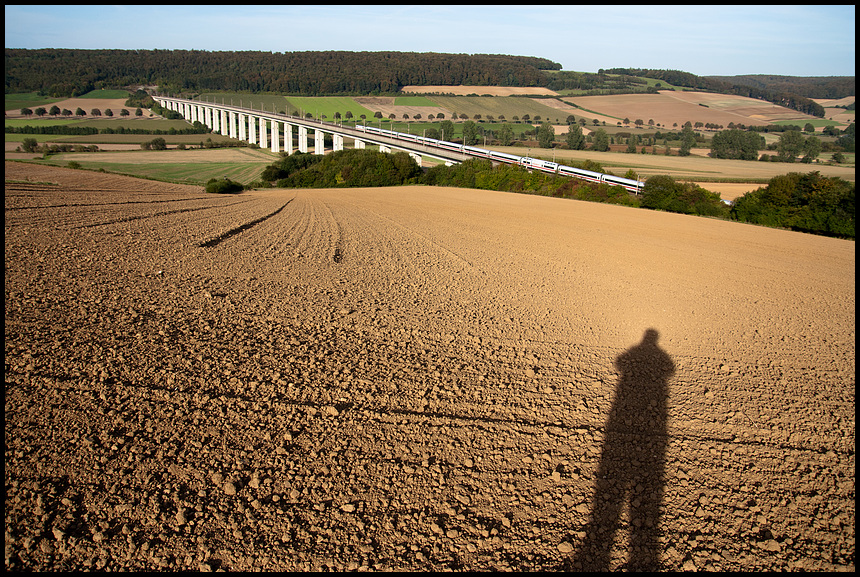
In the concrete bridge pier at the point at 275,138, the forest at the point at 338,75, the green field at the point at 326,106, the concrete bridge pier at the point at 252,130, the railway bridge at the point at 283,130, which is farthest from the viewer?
the forest at the point at 338,75

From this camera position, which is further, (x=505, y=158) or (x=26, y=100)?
(x=26, y=100)

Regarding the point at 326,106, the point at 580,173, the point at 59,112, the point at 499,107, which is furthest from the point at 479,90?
the point at 580,173

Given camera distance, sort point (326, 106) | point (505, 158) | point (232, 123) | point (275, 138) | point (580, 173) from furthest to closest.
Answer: point (326, 106)
point (232, 123)
point (275, 138)
point (505, 158)
point (580, 173)

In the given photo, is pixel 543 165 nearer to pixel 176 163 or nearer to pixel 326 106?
pixel 176 163

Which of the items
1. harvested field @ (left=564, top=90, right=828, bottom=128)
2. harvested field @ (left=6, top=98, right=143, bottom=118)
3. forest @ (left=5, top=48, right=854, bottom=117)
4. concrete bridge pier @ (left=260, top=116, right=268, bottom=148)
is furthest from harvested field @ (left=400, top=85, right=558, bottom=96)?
harvested field @ (left=6, top=98, right=143, bottom=118)

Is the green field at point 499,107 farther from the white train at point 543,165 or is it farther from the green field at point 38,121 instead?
the green field at point 38,121

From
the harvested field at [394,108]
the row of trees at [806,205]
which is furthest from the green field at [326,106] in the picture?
the row of trees at [806,205]
